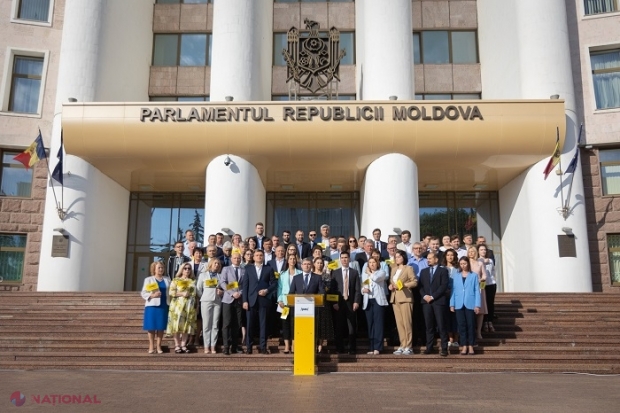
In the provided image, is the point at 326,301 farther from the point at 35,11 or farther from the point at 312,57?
the point at 35,11

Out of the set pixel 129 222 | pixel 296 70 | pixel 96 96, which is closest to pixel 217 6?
pixel 296 70

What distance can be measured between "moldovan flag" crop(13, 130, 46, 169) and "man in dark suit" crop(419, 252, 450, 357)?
461 inches

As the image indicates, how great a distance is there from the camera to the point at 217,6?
18953mm

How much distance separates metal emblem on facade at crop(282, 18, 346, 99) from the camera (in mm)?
19188

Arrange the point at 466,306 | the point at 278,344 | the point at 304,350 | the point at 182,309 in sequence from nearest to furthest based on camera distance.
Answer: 1. the point at 304,350
2. the point at 466,306
3. the point at 182,309
4. the point at 278,344

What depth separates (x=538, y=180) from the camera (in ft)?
56.3

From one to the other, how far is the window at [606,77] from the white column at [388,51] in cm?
628

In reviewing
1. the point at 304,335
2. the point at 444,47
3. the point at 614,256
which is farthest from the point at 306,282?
the point at 444,47

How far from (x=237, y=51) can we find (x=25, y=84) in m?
7.65

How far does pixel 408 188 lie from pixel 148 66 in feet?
36.8

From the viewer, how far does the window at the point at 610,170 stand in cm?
1822

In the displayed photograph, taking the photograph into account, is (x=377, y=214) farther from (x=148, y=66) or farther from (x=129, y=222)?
(x=148, y=66)

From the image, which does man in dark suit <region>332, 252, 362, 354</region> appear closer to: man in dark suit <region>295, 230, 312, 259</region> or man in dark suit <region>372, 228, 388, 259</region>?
man in dark suit <region>295, 230, 312, 259</region>

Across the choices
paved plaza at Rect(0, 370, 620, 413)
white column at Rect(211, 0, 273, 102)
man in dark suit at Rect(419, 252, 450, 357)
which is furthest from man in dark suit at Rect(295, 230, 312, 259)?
white column at Rect(211, 0, 273, 102)
